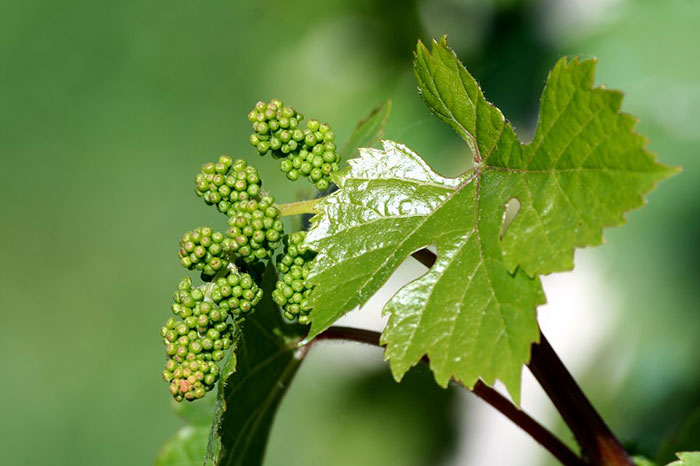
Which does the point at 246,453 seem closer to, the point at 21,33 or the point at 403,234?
the point at 403,234

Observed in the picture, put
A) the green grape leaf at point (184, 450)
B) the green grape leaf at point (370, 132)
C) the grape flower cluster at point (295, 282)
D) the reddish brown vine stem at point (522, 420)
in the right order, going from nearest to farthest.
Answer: the grape flower cluster at point (295, 282) → the reddish brown vine stem at point (522, 420) → the green grape leaf at point (370, 132) → the green grape leaf at point (184, 450)

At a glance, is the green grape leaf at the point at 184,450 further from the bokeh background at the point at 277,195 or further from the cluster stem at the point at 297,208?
the bokeh background at the point at 277,195

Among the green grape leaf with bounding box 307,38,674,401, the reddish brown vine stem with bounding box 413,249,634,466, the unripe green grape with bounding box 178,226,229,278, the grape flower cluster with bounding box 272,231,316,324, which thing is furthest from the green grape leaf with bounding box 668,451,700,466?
the unripe green grape with bounding box 178,226,229,278

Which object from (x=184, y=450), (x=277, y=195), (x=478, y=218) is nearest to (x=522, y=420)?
(x=478, y=218)

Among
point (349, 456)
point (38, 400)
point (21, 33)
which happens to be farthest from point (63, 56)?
point (349, 456)

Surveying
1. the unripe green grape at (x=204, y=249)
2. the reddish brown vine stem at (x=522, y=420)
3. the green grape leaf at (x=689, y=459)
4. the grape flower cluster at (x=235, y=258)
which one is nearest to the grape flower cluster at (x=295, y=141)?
the grape flower cluster at (x=235, y=258)

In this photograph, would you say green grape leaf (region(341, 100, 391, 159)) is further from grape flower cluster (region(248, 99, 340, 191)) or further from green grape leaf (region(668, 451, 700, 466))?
green grape leaf (region(668, 451, 700, 466))
